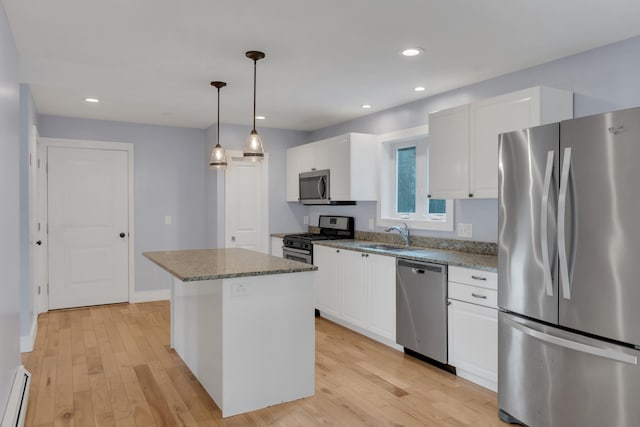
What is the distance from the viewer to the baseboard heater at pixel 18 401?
7.58ft

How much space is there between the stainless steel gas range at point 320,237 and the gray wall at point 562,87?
1133 mm

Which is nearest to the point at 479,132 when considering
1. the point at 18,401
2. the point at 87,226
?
the point at 18,401

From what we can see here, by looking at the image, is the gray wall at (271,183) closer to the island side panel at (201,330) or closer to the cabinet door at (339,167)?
the cabinet door at (339,167)

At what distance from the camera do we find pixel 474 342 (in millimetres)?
3080

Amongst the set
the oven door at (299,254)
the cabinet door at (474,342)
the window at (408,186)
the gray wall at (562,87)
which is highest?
the gray wall at (562,87)

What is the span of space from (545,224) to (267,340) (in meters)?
1.73

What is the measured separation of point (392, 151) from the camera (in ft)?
15.8

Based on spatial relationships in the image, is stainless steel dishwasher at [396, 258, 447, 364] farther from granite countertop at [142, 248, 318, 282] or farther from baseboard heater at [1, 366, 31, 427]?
baseboard heater at [1, 366, 31, 427]

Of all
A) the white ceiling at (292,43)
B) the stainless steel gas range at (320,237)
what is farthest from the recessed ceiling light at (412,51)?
the stainless steel gas range at (320,237)

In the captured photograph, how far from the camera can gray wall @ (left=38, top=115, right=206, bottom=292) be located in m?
5.68

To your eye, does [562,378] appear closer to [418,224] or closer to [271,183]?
[418,224]

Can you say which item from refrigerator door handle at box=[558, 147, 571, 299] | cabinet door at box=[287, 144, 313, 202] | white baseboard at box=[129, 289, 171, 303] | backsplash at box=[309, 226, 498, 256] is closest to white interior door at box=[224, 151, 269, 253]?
cabinet door at box=[287, 144, 313, 202]

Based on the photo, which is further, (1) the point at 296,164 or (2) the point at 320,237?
(1) the point at 296,164

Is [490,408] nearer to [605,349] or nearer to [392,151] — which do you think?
[605,349]
